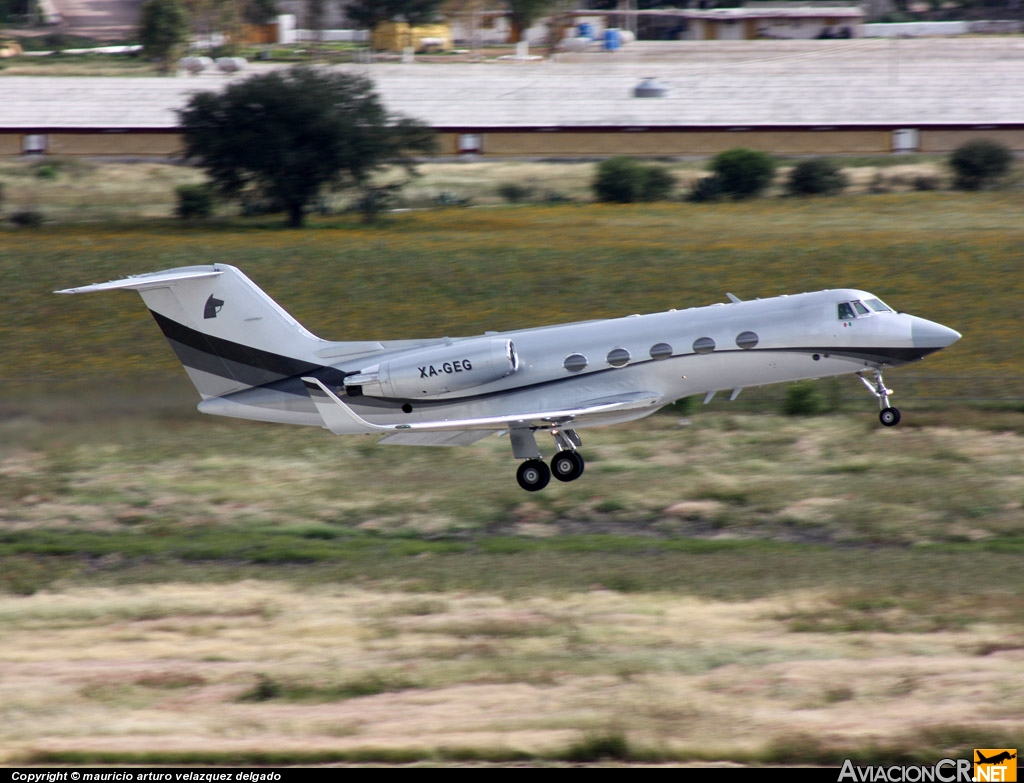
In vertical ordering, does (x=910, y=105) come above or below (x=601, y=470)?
above

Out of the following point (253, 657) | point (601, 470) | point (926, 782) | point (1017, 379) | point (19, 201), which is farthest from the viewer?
point (19, 201)

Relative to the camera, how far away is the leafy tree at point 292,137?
46.7 metres

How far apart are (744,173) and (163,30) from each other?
221 ft

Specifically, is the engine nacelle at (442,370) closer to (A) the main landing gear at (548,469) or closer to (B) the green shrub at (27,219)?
(A) the main landing gear at (548,469)

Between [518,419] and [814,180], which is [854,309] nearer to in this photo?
[518,419]

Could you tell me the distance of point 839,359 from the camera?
19.5 metres

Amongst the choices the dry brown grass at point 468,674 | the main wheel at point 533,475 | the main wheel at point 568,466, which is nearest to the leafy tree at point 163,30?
the main wheel at point 533,475

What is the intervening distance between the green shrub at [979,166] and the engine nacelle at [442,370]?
121 feet

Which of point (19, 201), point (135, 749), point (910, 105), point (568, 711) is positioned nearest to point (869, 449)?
point (568, 711)

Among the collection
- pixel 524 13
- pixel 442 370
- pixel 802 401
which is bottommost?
pixel 802 401

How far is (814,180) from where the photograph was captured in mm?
50031

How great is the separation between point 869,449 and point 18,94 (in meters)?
61.6

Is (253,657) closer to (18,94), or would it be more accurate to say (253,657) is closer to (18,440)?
(18,440)

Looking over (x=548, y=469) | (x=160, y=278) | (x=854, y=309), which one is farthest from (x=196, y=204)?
(x=854, y=309)
